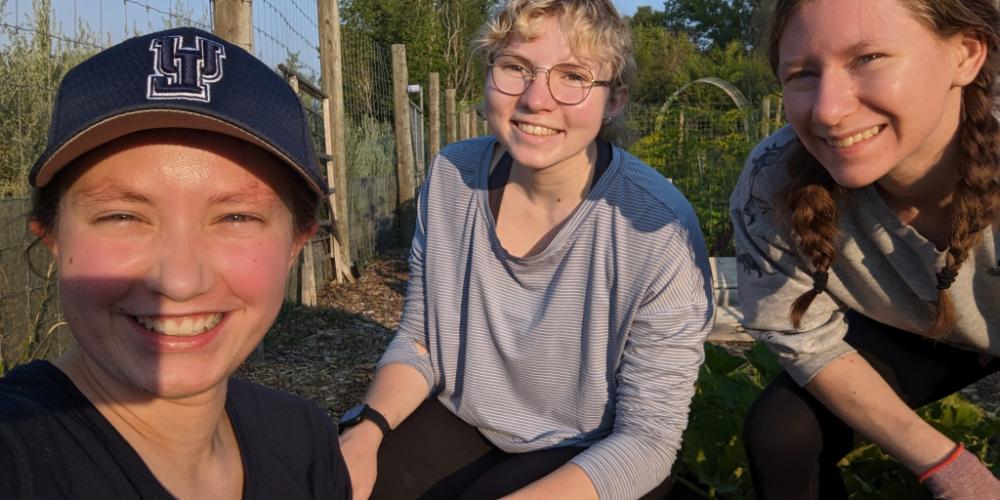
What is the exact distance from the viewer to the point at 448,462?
2398 mm

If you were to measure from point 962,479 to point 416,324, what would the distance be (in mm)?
1362

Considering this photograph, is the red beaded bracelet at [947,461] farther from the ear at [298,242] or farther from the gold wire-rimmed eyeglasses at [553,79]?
the ear at [298,242]

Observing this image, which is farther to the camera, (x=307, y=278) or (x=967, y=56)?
(x=307, y=278)

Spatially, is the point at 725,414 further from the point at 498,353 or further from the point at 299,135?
the point at 299,135

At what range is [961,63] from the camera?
1.85 m

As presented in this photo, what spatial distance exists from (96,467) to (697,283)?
1461 mm

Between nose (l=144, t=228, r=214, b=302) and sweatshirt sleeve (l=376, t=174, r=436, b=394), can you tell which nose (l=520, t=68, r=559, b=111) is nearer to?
sweatshirt sleeve (l=376, t=174, r=436, b=394)

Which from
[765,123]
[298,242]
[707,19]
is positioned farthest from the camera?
[707,19]

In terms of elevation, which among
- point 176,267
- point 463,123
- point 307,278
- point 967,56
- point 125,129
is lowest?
point 307,278

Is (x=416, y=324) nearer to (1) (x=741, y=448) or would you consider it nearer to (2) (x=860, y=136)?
(1) (x=741, y=448)

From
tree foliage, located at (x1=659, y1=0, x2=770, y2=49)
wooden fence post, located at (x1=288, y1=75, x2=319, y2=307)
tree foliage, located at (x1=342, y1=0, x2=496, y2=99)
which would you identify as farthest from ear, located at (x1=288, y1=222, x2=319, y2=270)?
tree foliage, located at (x1=659, y1=0, x2=770, y2=49)

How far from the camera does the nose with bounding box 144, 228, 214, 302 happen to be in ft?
3.85

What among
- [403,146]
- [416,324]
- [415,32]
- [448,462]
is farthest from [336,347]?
[415,32]

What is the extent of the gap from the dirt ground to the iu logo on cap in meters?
3.05
